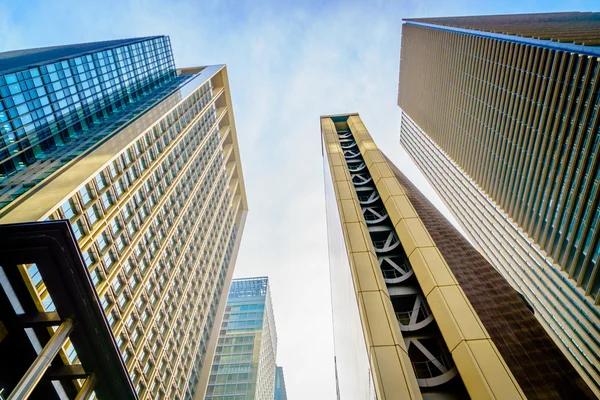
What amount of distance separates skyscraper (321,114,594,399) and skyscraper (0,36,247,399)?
39.1 ft

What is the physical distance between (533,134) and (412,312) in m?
63.4

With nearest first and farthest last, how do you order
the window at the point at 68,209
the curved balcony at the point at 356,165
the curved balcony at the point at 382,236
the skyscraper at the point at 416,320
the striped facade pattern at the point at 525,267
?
the skyscraper at the point at 416,320 < the curved balcony at the point at 382,236 < the curved balcony at the point at 356,165 < the window at the point at 68,209 < the striped facade pattern at the point at 525,267

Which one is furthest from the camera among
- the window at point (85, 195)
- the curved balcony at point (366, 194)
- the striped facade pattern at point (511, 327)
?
the window at point (85, 195)

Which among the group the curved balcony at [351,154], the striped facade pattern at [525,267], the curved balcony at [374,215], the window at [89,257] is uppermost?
the curved balcony at [351,154]

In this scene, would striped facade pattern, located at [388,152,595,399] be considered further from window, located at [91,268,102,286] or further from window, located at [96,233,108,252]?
window, located at [91,268,102,286]

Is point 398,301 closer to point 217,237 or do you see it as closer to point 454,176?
point 217,237

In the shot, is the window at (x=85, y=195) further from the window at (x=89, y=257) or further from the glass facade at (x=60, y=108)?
the glass facade at (x=60, y=108)

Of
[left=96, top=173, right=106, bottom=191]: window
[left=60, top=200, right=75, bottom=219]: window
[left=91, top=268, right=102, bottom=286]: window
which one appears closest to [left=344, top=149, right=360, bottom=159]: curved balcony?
[left=60, top=200, right=75, bottom=219]: window

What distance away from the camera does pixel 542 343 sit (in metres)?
22.3

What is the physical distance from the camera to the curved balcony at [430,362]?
10497 mm

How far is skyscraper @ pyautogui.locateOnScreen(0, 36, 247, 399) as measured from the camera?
34.7 metres

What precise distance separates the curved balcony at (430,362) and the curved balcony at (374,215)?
753cm

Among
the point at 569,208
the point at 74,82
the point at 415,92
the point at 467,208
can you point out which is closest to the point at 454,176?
the point at 467,208

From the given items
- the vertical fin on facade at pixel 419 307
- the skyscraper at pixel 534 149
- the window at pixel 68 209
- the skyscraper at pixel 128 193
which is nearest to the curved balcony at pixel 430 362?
the vertical fin on facade at pixel 419 307
